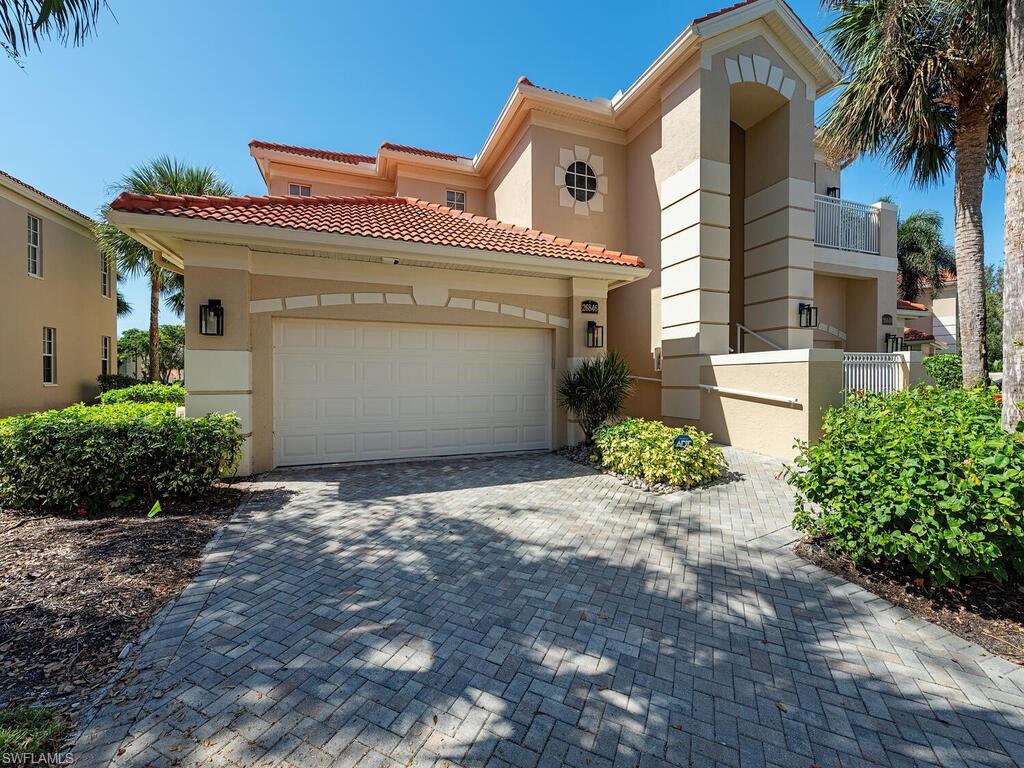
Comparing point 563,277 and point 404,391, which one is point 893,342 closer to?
point 563,277

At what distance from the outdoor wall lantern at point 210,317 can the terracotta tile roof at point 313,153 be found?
10.4 metres

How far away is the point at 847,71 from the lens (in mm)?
9047

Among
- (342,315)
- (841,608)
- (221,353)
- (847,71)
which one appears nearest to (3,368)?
(221,353)

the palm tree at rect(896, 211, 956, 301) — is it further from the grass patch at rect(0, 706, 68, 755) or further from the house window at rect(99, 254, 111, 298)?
the house window at rect(99, 254, 111, 298)

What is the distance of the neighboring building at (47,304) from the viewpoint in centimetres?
1312

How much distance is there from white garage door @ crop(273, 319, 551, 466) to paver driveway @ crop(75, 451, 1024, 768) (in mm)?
3188

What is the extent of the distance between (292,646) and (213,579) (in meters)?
1.37

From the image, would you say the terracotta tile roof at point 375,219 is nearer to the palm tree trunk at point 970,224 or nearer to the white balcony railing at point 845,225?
the palm tree trunk at point 970,224

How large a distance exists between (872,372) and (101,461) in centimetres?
1168

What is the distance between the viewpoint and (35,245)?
14.2 m

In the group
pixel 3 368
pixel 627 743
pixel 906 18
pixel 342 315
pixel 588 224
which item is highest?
pixel 906 18

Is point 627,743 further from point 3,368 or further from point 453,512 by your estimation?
point 3,368

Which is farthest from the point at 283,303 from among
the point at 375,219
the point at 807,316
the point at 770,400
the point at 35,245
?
the point at 35,245

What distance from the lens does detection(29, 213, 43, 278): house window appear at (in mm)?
14070
